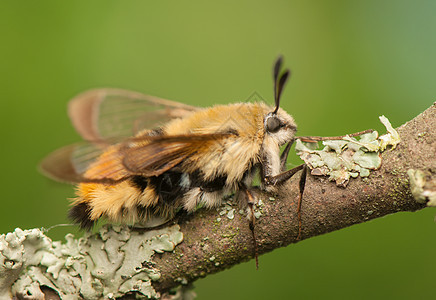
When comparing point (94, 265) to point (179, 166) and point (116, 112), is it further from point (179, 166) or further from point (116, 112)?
point (116, 112)

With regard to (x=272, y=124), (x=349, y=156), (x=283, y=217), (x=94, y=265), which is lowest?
(x=94, y=265)

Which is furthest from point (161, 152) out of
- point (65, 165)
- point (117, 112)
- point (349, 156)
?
point (117, 112)

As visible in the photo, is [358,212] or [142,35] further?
[142,35]

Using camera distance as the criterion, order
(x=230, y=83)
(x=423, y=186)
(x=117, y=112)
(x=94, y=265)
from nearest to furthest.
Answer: (x=423, y=186), (x=94, y=265), (x=117, y=112), (x=230, y=83)

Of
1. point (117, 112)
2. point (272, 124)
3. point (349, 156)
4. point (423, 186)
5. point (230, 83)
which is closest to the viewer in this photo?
point (423, 186)

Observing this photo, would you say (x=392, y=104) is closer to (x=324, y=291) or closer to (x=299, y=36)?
(x=299, y=36)

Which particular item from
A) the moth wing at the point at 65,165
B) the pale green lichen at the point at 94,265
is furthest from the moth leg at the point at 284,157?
the moth wing at the point at 65,165

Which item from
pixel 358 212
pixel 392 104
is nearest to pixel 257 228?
pixel 358 212
